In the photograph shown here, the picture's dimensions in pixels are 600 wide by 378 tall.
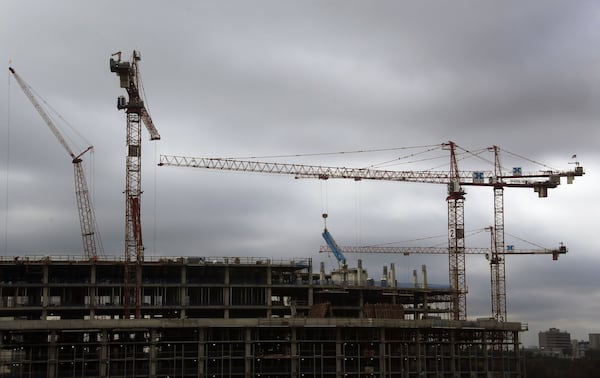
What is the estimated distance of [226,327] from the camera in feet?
448

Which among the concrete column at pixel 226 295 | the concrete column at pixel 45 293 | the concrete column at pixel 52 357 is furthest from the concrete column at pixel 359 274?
the concrete column at pixel 52 357

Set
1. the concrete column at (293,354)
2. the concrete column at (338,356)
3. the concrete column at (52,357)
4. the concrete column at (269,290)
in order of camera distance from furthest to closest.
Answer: the concrete column at (269,290) < the concrete column at (338,356) < the concrete column at (293,354) < the concrete column at (52,357)

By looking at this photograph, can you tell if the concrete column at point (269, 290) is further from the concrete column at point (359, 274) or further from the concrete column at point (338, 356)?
the concrete column at point (338, 356)

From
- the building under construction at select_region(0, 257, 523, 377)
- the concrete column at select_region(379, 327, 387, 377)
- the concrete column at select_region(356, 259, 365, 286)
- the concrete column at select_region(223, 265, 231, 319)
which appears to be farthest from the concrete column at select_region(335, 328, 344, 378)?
the concrete column at select_region(356, 259, 365, 286)

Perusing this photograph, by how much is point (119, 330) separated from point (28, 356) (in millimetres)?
14963

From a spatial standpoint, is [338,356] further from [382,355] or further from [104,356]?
[104,356]

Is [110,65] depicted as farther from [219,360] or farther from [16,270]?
[219,360]

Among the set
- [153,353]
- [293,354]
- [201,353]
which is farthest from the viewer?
[293,354]

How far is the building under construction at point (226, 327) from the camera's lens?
434ft

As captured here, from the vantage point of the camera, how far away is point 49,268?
164 meters

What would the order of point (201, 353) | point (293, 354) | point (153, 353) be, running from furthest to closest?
point (293, 354)
point (201, 353)
point (153, 353)

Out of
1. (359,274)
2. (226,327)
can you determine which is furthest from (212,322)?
(359,274)

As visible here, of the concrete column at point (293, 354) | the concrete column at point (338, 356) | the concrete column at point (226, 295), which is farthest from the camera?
the concrete column at point (226, 295)

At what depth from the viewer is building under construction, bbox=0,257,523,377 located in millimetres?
132375
